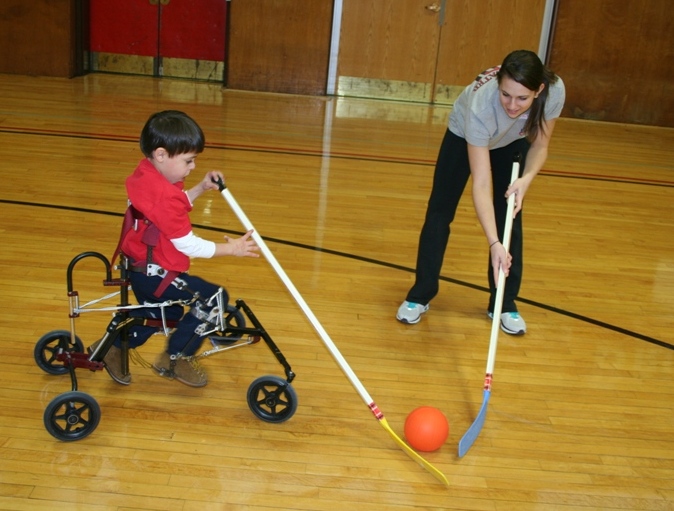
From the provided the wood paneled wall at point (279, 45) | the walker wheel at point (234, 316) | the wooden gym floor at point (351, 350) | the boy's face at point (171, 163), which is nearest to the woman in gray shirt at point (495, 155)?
the wooden gym floor at point (351, 350)

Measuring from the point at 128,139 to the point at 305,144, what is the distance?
1.46 metres

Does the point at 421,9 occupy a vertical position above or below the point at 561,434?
above

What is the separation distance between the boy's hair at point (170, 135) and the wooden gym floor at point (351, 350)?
0.90 meters

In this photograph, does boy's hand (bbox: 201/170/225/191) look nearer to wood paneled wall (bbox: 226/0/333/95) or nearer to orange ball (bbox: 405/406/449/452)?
orange ball (bbox: 405/406/449/452)

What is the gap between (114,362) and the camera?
2.88 m

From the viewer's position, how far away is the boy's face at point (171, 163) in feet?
8.58

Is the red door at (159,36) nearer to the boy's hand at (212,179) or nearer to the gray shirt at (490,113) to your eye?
the gray shirt at (490,113)

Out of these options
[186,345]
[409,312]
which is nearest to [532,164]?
[409,312]

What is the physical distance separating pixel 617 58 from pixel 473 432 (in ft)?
25.0

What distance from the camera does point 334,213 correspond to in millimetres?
5109

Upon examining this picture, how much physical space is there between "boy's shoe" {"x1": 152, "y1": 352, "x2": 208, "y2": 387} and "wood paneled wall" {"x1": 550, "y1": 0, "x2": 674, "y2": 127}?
743 cm

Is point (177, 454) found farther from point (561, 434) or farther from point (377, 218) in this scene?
point (377, 218)

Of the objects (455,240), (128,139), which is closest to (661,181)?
(455,240)

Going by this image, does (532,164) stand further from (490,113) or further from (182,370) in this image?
(182,370)
